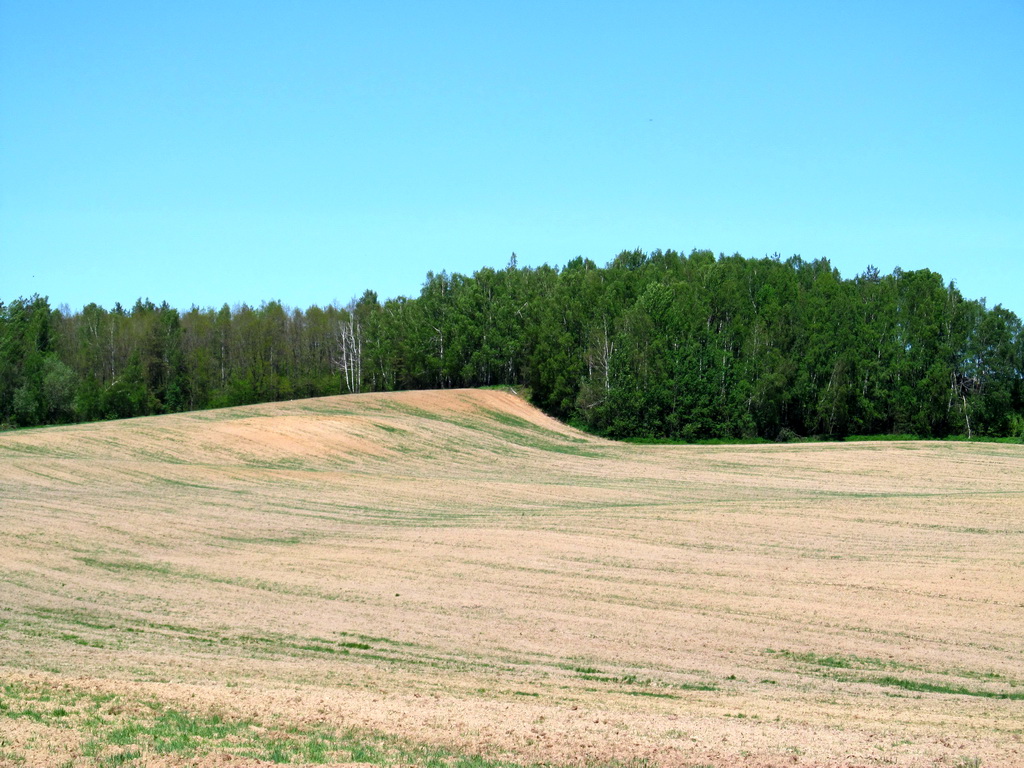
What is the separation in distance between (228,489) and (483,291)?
55.0 m

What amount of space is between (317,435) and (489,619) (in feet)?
111

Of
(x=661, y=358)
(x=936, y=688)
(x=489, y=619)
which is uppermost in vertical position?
(x=661, y=358)

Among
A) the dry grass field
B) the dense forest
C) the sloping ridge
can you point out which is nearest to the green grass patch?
the dry grass field

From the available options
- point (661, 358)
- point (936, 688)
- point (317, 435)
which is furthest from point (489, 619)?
point (661, 358)

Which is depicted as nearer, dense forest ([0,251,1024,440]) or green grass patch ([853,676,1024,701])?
green grass patch ([853,676,1024,701])

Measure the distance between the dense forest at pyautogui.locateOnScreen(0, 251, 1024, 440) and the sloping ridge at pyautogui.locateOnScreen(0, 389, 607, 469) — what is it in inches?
295

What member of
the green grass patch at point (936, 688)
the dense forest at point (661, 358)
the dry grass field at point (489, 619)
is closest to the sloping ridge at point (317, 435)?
the dry grass field at point (489, 619)

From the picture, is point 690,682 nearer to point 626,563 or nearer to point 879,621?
point 879,621

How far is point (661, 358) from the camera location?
231 ft

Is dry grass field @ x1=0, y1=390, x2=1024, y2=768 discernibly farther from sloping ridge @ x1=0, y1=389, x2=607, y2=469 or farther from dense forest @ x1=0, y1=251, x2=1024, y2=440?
dense forest @ x1=0, y1=251, x2=1024, y2=440

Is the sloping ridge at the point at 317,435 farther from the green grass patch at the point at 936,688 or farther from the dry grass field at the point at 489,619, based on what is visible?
the green grass patch at the point at 936,688

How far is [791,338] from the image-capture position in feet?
238

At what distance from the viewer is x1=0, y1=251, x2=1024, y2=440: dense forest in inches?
2734

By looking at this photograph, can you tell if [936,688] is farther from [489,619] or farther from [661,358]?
[661,358]
